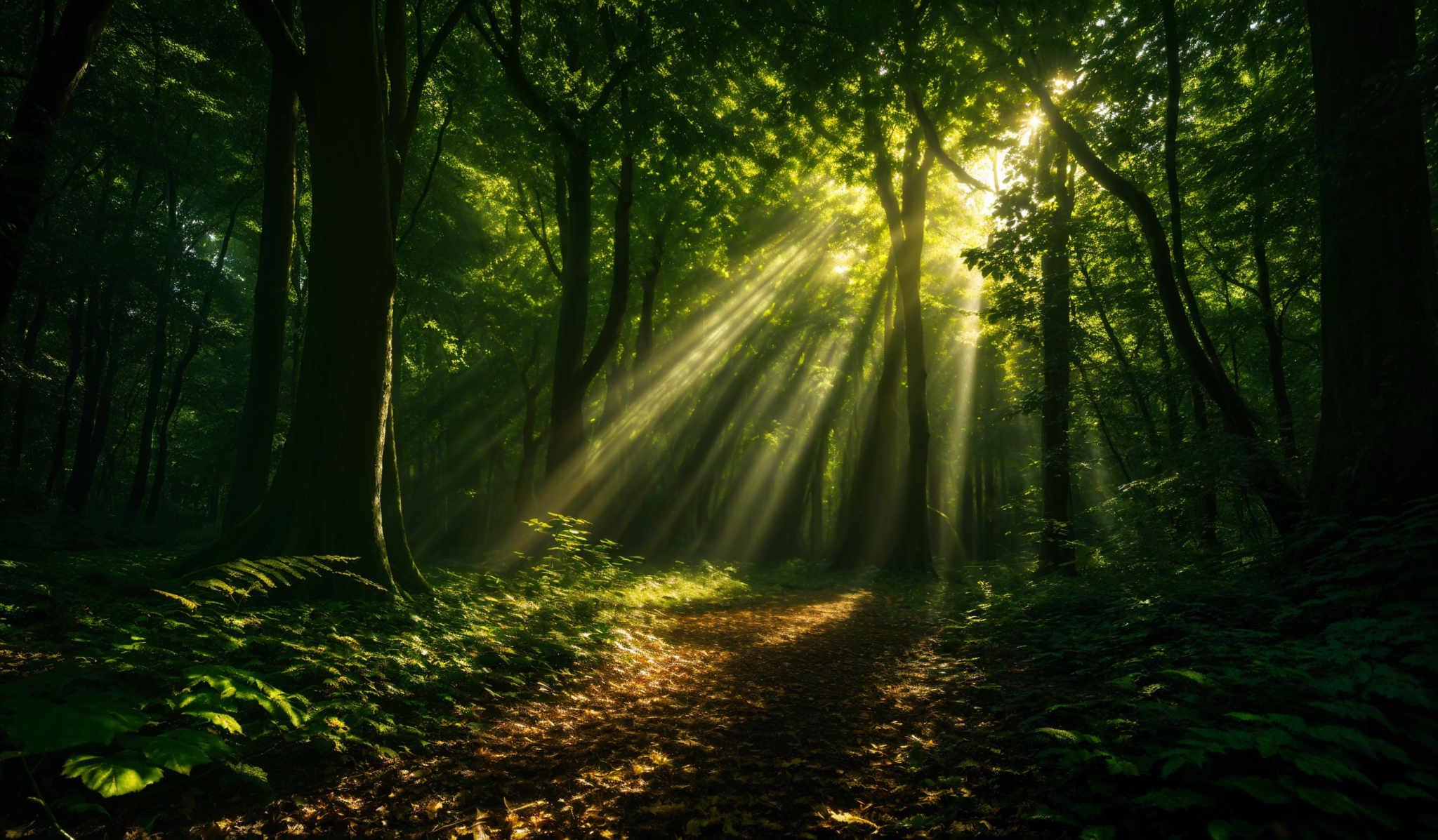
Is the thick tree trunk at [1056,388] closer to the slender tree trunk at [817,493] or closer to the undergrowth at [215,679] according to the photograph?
the undergrowth at [215,679]

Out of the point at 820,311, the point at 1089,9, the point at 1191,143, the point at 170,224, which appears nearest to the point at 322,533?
the point at 1089,9

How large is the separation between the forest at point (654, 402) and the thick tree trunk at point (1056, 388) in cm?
11

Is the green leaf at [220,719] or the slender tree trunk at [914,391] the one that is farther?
the slender tree trunk at [914,391]

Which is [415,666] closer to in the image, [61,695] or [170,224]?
[61,695]

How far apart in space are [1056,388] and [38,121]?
16.1 m

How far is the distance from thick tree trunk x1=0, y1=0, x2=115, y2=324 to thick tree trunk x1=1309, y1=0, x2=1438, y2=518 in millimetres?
12995

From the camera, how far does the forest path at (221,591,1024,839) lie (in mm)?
2945

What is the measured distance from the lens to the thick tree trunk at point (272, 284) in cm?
980

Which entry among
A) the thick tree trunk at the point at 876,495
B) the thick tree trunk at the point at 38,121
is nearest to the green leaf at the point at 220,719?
the thick tree trunk at the point at 38,121

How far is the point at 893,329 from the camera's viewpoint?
1808cm

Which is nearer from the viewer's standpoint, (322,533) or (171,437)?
(322,533)

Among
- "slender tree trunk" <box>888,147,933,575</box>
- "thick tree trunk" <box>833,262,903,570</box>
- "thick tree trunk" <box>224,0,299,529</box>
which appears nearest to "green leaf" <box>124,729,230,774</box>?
"thick tree trunk" <box>224,0,299,529</box>

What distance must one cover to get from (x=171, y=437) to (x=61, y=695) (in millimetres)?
46128

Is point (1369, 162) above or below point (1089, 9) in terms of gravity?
below
